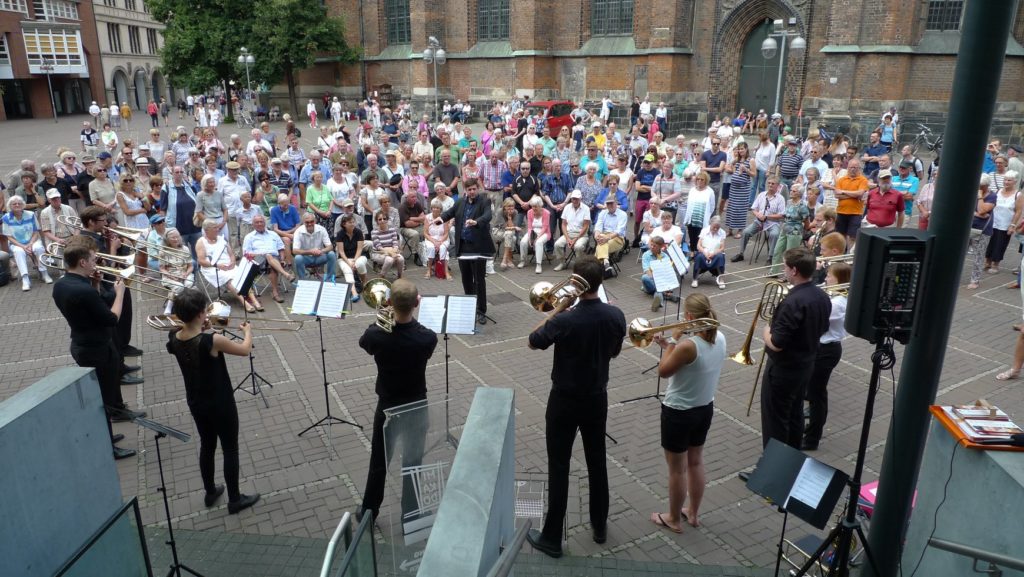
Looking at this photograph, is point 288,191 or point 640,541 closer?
point 640,541

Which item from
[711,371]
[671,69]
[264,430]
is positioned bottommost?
[264,430]

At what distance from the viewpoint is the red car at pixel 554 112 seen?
2786 cm

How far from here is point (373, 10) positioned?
38.9 metres

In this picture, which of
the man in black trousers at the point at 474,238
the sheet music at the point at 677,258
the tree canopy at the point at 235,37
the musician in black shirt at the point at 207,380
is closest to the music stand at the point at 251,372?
the musician in black shirt at the point at 207,380

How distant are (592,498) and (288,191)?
34.4 feet

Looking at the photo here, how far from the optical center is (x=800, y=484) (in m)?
4.17

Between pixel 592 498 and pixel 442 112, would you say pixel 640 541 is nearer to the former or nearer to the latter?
pixel 592 498

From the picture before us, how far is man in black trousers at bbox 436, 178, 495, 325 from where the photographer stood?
32.6ft

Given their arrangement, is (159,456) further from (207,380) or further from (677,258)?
(677,258)

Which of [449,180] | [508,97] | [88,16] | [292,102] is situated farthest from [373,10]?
[88,16]

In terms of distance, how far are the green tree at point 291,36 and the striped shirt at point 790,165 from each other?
92.6 ft

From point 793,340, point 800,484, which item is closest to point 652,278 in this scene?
point 793,340

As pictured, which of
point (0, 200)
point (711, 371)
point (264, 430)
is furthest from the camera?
point (0, 200)

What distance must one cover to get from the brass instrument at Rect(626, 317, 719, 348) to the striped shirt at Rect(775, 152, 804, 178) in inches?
445
